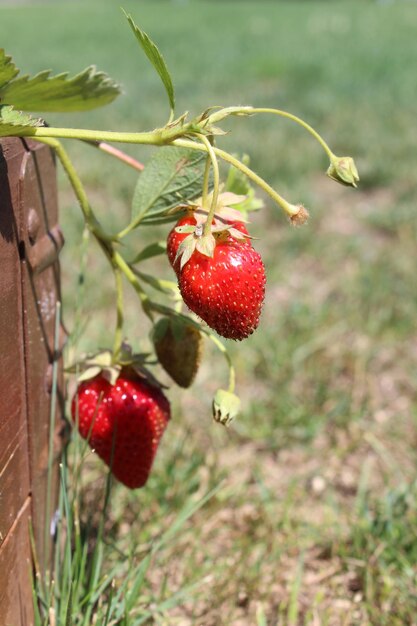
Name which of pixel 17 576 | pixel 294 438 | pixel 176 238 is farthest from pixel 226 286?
pixel 294 438

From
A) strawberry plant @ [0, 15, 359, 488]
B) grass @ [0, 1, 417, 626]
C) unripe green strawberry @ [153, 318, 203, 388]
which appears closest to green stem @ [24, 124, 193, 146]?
strawberry plant @ [0, 15, 359, 488]

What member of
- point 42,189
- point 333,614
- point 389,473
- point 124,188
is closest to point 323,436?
point 389,473

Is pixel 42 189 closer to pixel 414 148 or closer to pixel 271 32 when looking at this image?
pixel 414 148

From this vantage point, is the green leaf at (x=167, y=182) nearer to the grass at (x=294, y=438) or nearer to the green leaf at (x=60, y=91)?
the green leaf at (x=60, y=91)

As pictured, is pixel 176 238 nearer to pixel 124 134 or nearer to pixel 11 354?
pixel 124 134

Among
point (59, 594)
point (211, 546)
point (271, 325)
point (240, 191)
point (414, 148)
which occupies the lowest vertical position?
point (414, 148)

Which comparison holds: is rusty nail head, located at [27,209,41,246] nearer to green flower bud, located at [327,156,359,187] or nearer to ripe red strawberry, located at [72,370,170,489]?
ripe red strawberry, located at [72,370,170,489]

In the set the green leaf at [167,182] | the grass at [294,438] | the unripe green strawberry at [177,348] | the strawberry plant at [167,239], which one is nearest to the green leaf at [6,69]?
the strawberry plant at [167,239]
